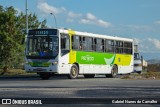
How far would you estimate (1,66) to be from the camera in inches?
1652

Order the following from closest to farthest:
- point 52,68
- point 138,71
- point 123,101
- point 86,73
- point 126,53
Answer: point 123,101
point 52,68
point 86,73
point 126,53
point 138,71

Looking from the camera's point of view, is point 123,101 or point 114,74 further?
point 114,74

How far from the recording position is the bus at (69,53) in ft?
92.8

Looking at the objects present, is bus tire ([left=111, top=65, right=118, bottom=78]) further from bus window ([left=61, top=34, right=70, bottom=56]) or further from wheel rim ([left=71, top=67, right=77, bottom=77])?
bus window ([left=61, top=34, right=70, bottom=56])

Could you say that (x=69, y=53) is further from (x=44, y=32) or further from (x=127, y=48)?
(x=127, y=48)

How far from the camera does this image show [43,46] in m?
28.5

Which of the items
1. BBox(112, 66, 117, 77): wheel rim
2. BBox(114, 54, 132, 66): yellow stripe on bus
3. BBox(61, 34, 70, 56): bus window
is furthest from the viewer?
BBox(114, 54, 132, 66): yellow stripe on bus

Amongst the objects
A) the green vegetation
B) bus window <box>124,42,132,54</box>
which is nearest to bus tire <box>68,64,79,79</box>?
bus window <box>124,42,132,54</box>

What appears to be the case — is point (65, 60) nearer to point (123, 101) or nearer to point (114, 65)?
point (114, 65)

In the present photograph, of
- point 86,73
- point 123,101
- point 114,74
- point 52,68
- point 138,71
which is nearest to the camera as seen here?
point 123,101

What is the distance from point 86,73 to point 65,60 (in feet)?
9.65

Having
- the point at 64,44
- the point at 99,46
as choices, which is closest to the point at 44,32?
the point at 64,44

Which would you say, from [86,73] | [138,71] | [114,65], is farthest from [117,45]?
[138,71]

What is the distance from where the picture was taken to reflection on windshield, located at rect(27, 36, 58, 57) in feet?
92.6
